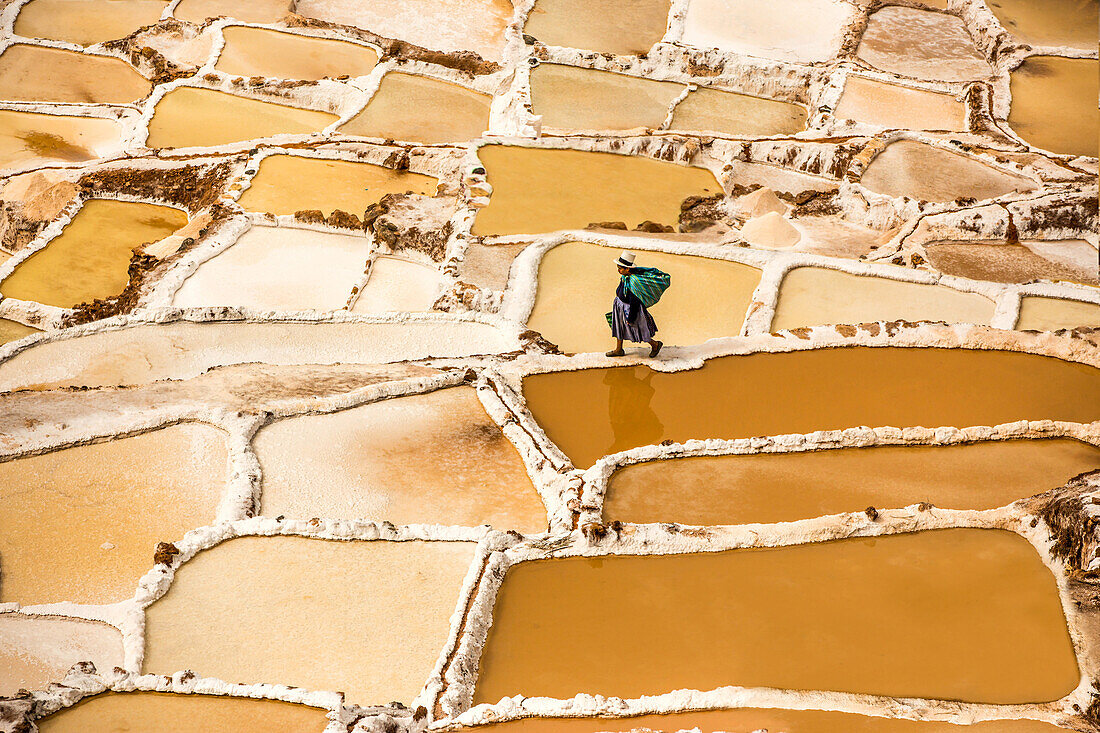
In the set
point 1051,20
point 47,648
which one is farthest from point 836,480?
point 1051,20

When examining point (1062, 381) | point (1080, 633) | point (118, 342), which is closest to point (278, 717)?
point (1080, 633)

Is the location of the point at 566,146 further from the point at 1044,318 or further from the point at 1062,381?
the point at 1062,381

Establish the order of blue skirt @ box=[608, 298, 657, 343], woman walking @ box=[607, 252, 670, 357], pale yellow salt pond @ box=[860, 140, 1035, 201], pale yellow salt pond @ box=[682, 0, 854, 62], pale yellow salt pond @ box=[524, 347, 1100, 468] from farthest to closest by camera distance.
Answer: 1. pale yellow salt pond @ box=[682, 0, 854, 62]
2. pale yellow salt pond @ box=[860, 140, 1035, 201]
3. blue skirt @ box=[608, 298, 657, 343]
4. woman walking @ box=[607, 252, 670, 357]
5. pale yellow salt pond @ box=[524, 347, 1100, 468]

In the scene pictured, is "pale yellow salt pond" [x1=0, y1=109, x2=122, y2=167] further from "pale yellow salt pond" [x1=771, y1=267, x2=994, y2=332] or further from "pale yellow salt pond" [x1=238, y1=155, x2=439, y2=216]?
"pale yellow salt pond" [x1=771, y1=267, x2=994, y2=332]

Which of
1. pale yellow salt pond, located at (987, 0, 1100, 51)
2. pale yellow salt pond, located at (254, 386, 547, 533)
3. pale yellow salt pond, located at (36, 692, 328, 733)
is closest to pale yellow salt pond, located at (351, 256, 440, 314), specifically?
pale yellow salt pond, located at (254, 386, 547, 533)

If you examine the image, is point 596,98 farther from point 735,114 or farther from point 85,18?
point 85,18

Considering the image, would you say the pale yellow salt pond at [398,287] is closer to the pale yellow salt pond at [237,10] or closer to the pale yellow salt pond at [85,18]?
the pale yellow salt pond at [237,10]
